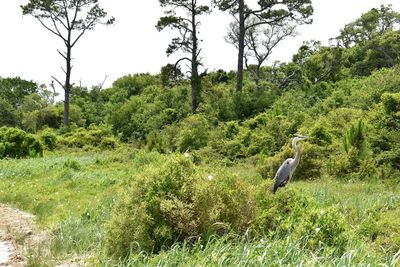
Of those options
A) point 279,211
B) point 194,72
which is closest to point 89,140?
point 194,72

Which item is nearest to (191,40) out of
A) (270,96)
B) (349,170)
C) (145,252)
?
(270,96)

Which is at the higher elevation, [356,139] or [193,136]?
[356,139]

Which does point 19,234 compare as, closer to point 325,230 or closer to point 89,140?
point 325,230

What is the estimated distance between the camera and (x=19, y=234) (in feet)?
23.8

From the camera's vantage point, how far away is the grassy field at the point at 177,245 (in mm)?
4066

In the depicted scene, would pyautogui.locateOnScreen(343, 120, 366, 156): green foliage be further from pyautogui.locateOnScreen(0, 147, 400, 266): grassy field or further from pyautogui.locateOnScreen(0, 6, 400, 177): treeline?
pyautogui.locateOnScreen(0, 147, 400, 266): grassy field

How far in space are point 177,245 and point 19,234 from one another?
149 inches

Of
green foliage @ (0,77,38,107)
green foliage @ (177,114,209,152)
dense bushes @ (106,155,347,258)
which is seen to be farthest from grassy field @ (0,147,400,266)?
green foliage @ (0,77,38,107)

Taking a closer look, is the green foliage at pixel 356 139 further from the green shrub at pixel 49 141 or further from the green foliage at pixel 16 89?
the green foliage at pixel 16 89

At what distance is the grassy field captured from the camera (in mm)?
4066

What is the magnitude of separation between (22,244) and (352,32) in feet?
97.1

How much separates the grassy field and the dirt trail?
0.20 metres

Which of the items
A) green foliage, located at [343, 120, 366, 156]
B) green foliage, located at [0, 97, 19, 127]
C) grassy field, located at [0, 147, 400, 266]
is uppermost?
green foliage, located at [0, 97, 19, 127]

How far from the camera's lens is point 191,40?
24.1 metres
